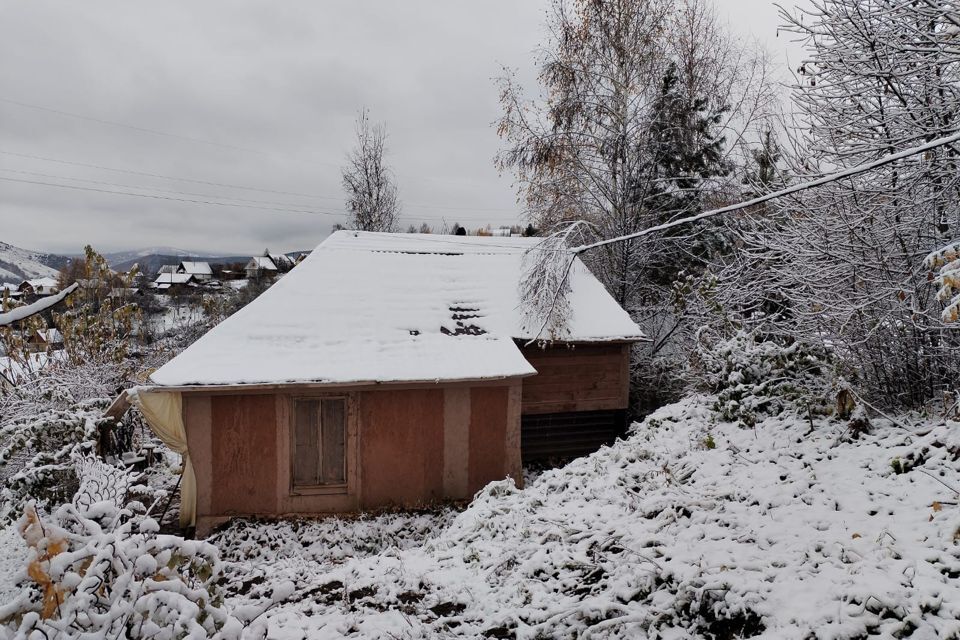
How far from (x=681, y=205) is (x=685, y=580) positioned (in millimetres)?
12800

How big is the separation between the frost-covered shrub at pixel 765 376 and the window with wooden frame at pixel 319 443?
582 centimetres

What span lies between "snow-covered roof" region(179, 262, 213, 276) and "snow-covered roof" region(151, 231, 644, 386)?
55.5 metres

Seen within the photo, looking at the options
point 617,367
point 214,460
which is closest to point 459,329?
point 617,367

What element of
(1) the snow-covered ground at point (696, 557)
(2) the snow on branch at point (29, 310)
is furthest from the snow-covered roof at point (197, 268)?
(2) the snow on branch at point (29, 310)

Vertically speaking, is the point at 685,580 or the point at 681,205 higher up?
the point at 681,205

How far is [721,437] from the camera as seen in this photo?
5.73 metres

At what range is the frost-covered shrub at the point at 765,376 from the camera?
5691 millimetres

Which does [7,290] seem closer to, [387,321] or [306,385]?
[306,385]

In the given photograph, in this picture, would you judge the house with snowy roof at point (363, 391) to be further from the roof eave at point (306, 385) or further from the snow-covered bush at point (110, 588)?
the snow-covered bush at point (110, 588)

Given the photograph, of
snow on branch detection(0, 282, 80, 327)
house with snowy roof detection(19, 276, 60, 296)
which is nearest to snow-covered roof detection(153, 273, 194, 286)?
house with snowy roof detection(19, 276, 60, 296)

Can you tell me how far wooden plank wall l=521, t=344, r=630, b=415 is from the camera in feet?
33.1

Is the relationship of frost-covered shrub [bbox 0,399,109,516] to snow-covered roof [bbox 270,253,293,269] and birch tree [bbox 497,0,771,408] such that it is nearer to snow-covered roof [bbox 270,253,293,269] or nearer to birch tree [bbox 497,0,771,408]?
birch tree [bbox 497,0,771,408]

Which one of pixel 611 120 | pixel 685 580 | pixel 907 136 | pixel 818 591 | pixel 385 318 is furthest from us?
pixel 611 120

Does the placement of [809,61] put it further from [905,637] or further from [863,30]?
[905,637]
